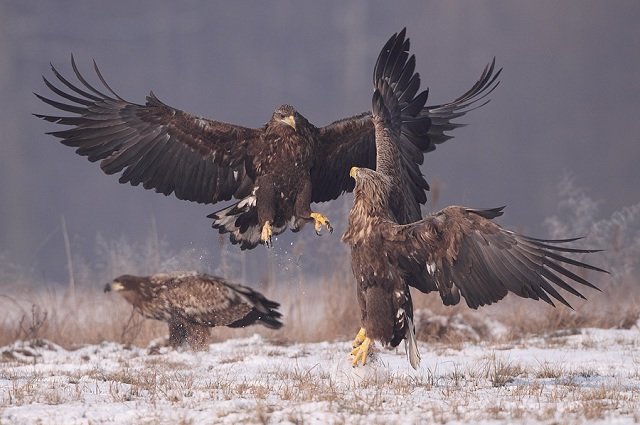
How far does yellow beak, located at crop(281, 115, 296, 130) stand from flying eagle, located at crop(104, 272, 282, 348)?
316 centimetres

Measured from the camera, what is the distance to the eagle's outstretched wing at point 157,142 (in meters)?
8.38

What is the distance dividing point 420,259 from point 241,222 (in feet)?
8.70

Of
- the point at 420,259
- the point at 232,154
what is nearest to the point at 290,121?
the point at 232,154

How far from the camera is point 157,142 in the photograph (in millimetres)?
8523

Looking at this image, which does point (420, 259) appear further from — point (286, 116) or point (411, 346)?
point (286, 116)

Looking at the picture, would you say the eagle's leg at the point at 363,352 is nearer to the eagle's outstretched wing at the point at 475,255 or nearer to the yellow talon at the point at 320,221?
the eagle's outstretched wing at the point at 475,255

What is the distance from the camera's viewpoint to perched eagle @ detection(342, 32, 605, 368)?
5949 millimetres

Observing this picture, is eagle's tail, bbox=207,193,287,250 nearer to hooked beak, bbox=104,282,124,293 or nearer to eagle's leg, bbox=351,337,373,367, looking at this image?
eagle's leg, bbox=351,337,373,367

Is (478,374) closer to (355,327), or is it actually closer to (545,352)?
(545,352)

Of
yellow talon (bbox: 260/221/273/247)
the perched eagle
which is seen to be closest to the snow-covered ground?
the perched eagle

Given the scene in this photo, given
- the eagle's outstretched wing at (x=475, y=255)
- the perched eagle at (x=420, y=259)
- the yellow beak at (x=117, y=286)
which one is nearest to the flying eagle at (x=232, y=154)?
the perched eagle at (x=420, y=259)

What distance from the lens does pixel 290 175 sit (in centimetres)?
808

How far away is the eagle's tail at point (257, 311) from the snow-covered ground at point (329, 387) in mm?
690

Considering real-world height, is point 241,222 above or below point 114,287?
above
